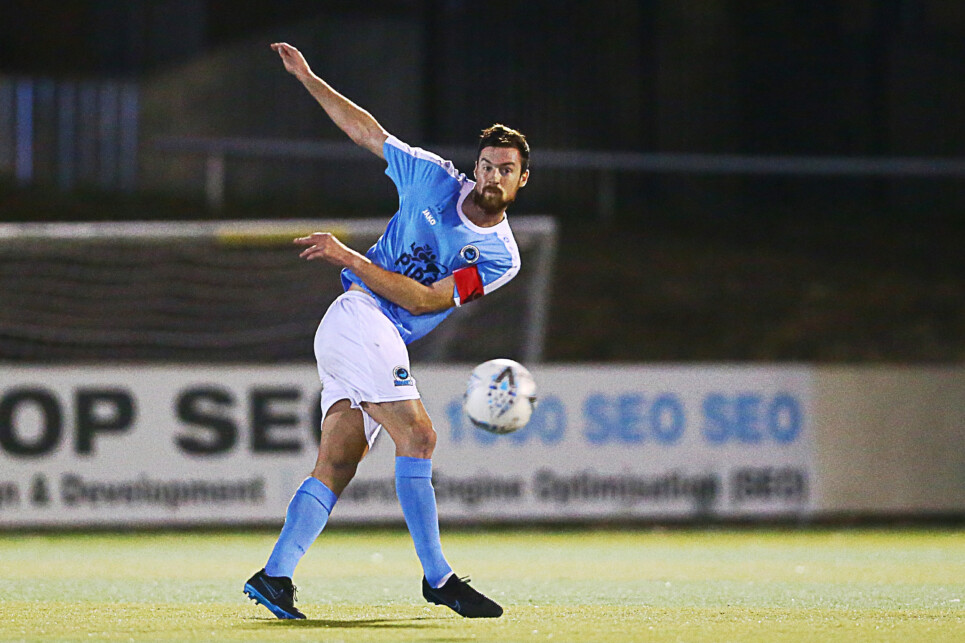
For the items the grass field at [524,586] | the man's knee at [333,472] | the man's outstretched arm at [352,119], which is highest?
the man's outstretched arm at [352,119]

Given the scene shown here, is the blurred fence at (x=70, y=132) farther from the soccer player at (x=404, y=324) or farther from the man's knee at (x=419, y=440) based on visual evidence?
the man's knee at (x=419, y=440)

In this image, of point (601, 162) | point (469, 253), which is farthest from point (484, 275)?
point (601, 162)

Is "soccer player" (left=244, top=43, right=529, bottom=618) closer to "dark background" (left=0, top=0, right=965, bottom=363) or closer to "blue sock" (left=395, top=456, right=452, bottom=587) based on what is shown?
"blue sock" (left=395, top=456, right=452, bottom=587)

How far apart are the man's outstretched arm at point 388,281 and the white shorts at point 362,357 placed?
0.15 m

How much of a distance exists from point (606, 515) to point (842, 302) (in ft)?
19.7

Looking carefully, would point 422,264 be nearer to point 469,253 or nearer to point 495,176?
point 469,253

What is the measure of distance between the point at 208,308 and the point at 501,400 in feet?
26.3

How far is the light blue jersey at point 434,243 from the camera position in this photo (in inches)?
230

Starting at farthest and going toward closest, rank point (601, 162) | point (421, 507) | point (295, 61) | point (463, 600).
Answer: point (601, 162)
point (295, 61)
point (421, 507)
point (463, 600)

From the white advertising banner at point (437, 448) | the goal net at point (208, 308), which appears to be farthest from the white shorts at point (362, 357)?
the goal net at point (208, 308)

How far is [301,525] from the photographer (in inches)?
222

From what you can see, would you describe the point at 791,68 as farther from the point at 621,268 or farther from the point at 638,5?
the point at 621,268

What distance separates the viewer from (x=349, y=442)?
5.80 m

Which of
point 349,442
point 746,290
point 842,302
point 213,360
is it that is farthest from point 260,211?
point 349,442
